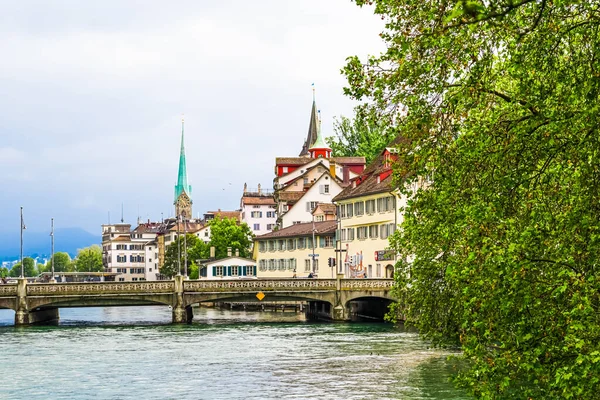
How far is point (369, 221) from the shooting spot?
79438 millimetres

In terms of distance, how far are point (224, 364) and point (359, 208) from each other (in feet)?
127

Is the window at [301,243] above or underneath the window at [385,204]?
underneath

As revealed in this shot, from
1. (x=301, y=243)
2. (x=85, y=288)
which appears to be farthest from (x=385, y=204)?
(x=85, y=288)

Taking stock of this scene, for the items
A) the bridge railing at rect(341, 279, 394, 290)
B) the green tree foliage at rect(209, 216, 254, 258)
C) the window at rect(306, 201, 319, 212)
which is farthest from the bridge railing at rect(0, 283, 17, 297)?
the green tree foliage at rect(209, 216, 254, 258)

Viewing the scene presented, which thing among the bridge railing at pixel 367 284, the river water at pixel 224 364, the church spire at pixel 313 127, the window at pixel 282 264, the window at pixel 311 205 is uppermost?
the church spire at pixel 313 127

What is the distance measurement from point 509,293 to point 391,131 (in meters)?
4.12

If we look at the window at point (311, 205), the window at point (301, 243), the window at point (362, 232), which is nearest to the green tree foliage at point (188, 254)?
the window at point (311, 205)

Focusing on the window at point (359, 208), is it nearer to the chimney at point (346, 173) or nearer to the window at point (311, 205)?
the chimney at point (346, 173)

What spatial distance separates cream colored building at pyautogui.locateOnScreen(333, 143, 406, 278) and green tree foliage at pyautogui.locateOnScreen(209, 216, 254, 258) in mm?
41200

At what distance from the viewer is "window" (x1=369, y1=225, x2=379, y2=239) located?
78188 millimetres

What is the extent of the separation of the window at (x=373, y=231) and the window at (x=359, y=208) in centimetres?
206

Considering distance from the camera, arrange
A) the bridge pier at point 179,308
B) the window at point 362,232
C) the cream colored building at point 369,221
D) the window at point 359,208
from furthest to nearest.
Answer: the window at point 359,208, the window at point 362,232, the cream colored building at point 369,221, the bridge pier at point 179,308

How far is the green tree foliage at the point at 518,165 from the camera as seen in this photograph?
632 inches

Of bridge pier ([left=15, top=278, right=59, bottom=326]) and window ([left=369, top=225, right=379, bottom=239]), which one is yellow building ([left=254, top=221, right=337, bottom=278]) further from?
bridge pier ([left=15, top=278, right=59, bottom=326])
